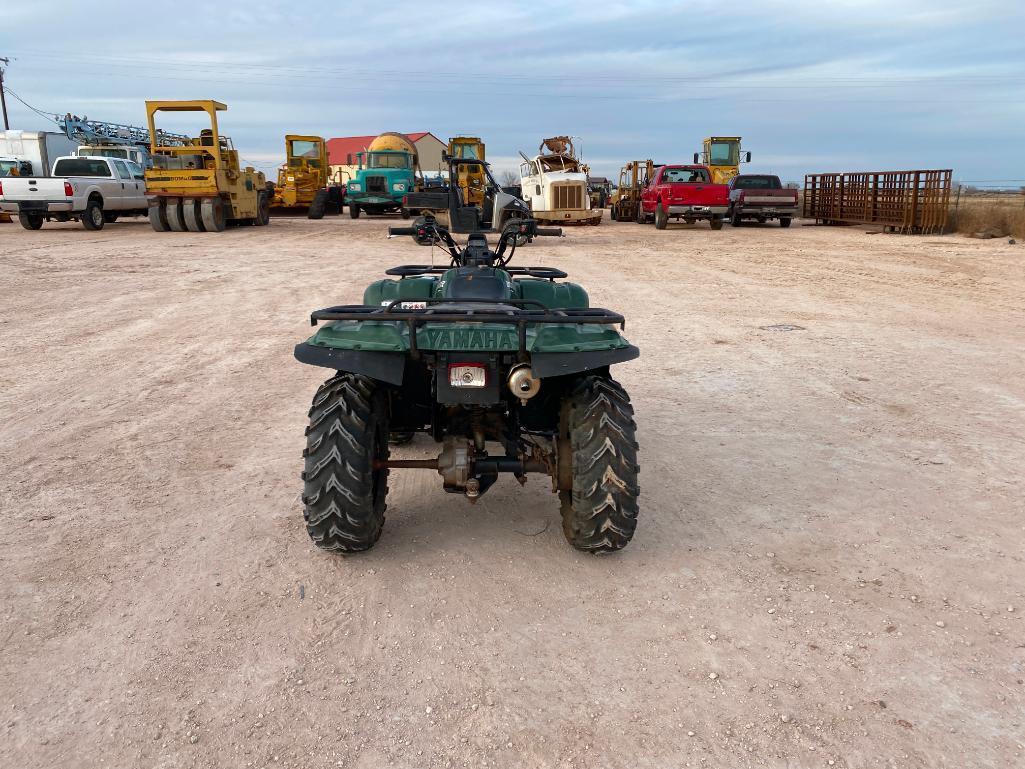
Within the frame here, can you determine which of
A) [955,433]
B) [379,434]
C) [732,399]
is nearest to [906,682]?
[379,434]

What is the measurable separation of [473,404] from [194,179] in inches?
764

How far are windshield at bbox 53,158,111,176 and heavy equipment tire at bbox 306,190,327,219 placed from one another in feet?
25.8

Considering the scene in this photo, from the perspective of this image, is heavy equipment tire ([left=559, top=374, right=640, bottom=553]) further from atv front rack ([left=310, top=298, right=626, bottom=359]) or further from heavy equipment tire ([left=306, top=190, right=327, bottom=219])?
heavy equipment tire ([left=306, top=190, right=327, bottom=219])

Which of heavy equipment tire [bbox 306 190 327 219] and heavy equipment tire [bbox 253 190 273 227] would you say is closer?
heavy equipment tire [bbox 253 190 273 227]

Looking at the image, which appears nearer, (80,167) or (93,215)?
(93,215)

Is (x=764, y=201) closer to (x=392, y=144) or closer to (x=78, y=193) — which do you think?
(x=392, y=144)

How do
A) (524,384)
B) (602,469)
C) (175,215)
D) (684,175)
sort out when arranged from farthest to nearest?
(684,175)
(175,215)
(602,469)
(524,384)

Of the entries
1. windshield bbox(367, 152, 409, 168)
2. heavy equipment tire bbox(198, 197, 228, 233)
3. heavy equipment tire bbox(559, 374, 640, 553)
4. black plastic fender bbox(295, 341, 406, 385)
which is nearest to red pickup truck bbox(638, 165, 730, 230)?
windshield bbox(367, 152, 409, 168)

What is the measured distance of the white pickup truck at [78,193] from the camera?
19734mm

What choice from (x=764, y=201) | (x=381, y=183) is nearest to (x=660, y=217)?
(x=764, y=201)

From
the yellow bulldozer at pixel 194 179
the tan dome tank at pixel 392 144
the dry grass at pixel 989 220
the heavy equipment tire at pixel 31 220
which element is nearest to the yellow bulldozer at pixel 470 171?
the tan dome tank at pixel 392 144

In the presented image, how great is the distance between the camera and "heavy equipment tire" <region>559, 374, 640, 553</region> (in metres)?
3.45

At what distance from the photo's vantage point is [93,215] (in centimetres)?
2097

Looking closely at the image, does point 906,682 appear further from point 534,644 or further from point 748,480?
point 748,480
